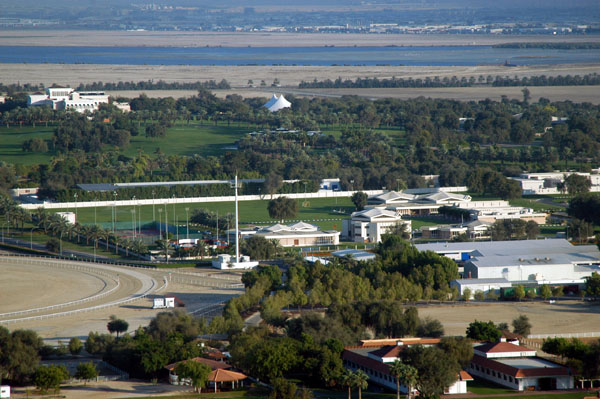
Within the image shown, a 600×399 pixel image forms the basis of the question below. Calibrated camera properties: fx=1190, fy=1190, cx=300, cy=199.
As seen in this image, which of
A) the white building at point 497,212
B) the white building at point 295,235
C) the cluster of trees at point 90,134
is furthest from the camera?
the cluster of trees at point 90,134

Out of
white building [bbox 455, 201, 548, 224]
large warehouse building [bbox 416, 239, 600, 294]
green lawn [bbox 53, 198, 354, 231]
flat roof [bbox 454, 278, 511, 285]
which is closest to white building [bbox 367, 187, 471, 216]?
white building [bbox 455, 201, 548, 224]

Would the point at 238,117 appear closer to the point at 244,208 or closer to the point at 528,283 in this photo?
the point at 244,208

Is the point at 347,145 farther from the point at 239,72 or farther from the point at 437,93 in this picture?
the point at 239,72

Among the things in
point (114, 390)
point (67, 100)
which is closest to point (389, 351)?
point (114, 390)

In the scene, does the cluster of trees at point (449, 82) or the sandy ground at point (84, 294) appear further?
the cluster of trees at point (449, 82)

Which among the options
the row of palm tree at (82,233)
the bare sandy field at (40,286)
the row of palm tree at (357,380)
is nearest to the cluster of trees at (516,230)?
the row of palm tree at (82,233)

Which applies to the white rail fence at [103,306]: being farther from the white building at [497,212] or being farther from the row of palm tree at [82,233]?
the white building at [497,212]

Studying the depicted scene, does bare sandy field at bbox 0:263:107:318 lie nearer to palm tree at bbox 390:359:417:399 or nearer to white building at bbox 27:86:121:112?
palm tree at bbox 390:359:417:399
